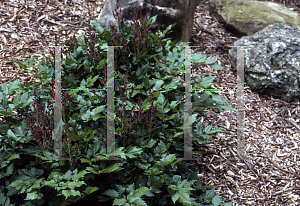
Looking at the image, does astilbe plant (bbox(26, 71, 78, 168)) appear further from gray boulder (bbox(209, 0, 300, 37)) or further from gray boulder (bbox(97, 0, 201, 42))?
gray boulder (bbox(209, 0, 300, 37))

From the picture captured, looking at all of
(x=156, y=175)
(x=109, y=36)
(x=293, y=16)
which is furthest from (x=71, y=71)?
(x=293, y=16)

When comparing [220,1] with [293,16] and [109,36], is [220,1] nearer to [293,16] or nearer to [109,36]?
[293,16]

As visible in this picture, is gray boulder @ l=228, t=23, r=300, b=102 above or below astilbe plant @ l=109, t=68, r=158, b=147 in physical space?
above

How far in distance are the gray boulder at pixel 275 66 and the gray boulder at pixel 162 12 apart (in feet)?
3.21

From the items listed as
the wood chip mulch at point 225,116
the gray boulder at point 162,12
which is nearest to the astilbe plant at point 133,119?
the wood chip mulch at point 225,116

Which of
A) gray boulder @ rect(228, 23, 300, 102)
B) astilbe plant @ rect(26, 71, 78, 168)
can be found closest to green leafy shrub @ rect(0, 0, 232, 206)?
astilbe plant @ rect(26, 71, 78, 168)

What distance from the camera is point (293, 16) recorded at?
522cm

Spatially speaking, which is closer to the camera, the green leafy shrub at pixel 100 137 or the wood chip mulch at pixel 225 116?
the green leafy shrub at pixel 100 137

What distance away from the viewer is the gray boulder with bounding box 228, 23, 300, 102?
383cm

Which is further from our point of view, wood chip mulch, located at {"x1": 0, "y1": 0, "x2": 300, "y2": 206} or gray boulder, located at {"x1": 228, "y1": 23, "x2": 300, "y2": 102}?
gray boulder, located at {"x1": 228, "y1": 23, "x2": 300, "y2": 102}

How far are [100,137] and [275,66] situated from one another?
9.41 feet

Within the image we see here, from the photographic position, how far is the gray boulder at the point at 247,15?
4.97 m

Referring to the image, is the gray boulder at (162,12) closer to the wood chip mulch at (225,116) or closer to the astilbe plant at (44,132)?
the wood chip mulch at (225,116)

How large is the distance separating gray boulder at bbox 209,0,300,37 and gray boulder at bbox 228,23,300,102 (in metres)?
0.86
